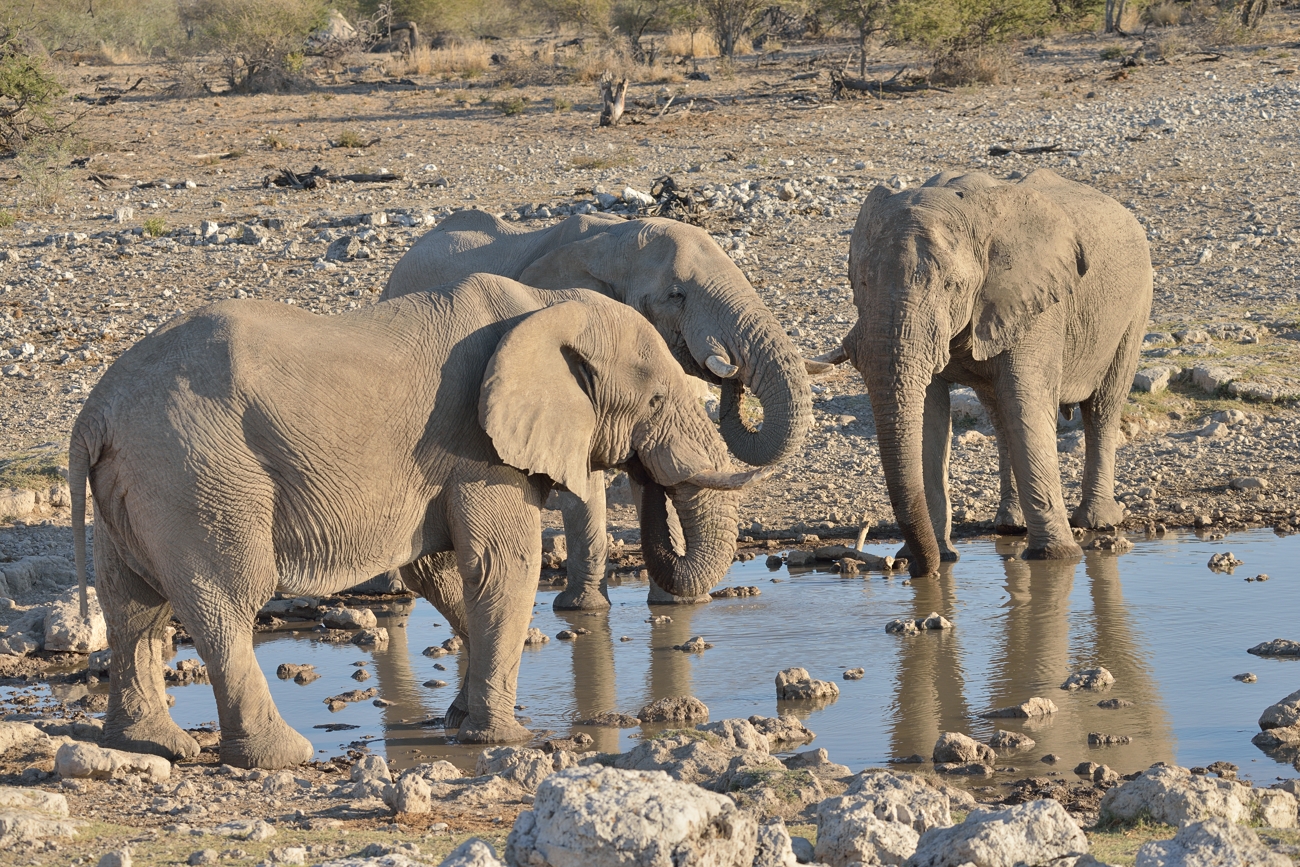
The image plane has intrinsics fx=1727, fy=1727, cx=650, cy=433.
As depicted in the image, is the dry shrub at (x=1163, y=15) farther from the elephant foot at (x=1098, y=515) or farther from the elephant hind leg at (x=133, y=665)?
the elephant hind leg at (x=133, y=665)

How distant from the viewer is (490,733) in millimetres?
6570

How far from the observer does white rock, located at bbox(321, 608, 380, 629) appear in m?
8.62

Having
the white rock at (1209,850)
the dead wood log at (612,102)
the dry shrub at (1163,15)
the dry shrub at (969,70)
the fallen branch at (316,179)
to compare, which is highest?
the dry shrub at (1163,15)

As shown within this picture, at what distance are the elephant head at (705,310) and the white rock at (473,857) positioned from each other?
4.24 m

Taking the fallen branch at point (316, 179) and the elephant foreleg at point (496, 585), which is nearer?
the elephant foreleg at point (496, 585)

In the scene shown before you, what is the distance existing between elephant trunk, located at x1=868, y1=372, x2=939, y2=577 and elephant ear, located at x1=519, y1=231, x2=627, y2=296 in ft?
5.28

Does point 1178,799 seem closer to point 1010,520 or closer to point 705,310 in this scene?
point 705,310

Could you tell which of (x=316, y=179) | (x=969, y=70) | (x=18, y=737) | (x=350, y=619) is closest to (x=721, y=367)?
(x=350, y=619)

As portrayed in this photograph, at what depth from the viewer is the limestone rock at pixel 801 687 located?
7.16 metres

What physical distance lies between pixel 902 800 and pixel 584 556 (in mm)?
4276

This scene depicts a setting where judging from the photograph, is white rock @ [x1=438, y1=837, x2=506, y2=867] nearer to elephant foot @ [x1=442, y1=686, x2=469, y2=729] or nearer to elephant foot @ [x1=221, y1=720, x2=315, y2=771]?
elephant foot @ [x1=221, y1=720, x2=315, y2=771]

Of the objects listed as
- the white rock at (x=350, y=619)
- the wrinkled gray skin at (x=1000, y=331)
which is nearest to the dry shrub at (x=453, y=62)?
the wrinkled gray skin at (x=1000, y=331)

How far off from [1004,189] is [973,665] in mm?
3261

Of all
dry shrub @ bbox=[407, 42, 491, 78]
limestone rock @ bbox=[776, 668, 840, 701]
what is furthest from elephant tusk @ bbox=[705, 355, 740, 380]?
dry shrub @ bbox=[407, 42, 491, 78]
